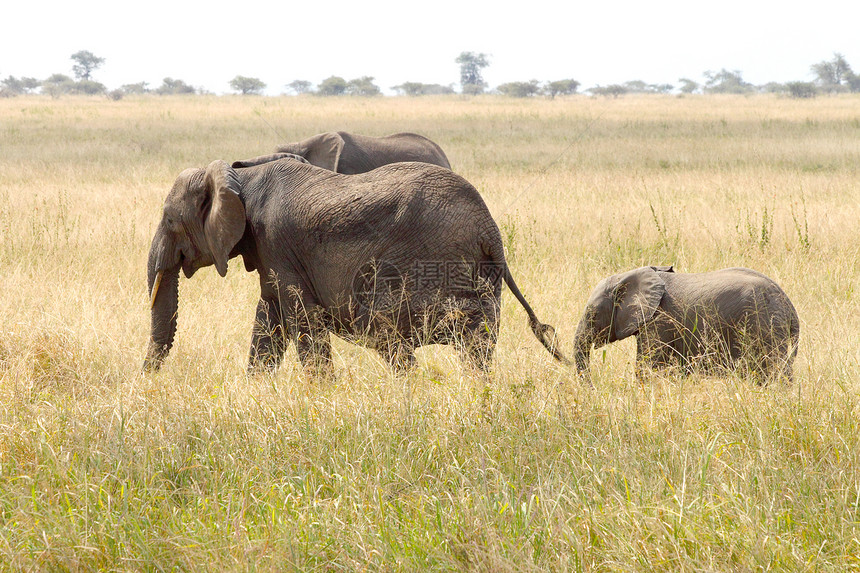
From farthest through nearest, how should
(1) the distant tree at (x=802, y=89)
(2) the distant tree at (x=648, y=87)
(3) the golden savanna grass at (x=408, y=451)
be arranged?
1. (2) the distant tree at (x=648, y=87)
2. (1) the distant tree at (x=802, y=89)
3. (3) the golden savanna grass at (x=408, y=451)

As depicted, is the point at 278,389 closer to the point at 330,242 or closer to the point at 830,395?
the point at 330,242

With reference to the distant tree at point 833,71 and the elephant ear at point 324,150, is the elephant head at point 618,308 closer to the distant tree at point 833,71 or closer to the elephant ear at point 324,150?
the elephant ear at point 324,150

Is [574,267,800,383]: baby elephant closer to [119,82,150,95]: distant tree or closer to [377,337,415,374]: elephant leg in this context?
[377,337,415,374]: elephant leg

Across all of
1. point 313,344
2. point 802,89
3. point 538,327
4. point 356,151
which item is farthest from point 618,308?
point 802,89

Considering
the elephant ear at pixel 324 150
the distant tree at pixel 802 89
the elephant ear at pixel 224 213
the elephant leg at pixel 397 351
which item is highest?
the distant tree at pixel 802 89

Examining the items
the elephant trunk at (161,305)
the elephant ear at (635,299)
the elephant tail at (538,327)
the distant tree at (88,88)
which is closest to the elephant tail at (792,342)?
the elephant ear at (635,299)

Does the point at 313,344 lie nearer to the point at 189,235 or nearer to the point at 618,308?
the point at 189,235

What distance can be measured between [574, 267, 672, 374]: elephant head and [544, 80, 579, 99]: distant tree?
209ft

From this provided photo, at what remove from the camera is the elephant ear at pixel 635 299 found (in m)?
4.63

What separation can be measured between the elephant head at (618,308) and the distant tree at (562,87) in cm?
6374

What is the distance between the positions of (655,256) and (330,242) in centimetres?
436

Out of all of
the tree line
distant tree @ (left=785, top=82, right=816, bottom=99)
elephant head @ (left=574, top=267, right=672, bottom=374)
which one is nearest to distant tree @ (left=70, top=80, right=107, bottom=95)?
the tree line

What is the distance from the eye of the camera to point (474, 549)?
250 centimetres

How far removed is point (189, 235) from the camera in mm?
4902
